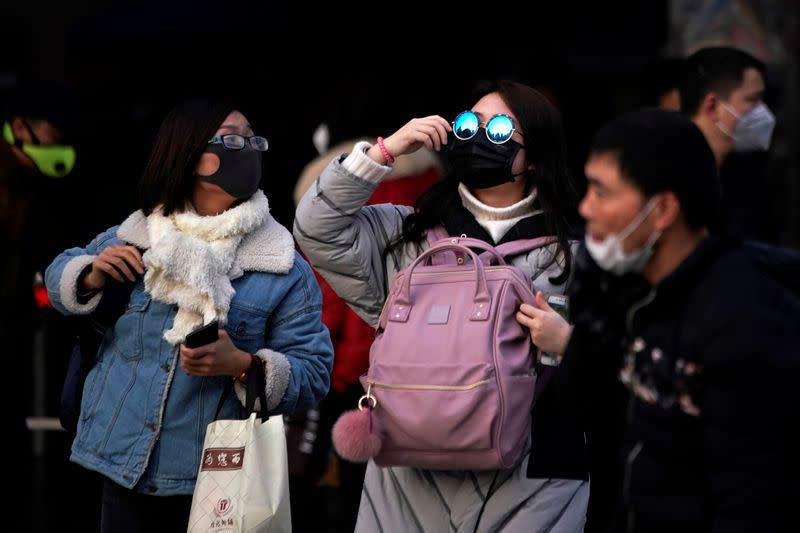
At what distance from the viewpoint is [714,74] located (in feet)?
20.1

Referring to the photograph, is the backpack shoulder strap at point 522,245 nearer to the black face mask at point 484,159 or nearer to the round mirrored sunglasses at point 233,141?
the black face mask at point 484,159

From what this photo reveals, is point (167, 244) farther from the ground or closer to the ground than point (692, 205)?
closer to the ground

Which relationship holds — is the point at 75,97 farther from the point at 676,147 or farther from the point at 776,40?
the point at 776,40

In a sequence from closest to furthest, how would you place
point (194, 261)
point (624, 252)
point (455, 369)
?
point (624, 252) → point (455, 369) → point (194, 261)

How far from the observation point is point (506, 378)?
4055mm

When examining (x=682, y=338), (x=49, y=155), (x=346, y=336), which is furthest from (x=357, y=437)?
(x=49, y=155)

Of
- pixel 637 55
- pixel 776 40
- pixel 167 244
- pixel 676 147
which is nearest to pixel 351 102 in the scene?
pixel 167 244

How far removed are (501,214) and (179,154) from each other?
3.29 feet

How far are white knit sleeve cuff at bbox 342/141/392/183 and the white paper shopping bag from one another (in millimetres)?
795

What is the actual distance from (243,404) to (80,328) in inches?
21.6

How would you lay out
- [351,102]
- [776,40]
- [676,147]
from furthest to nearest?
[776,40]
[351,102]
[676,147]

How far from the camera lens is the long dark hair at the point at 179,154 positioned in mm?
4438

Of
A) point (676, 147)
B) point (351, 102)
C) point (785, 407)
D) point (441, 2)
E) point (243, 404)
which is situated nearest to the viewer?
point (785, 407)

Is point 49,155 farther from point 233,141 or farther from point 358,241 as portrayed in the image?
point 358,241
